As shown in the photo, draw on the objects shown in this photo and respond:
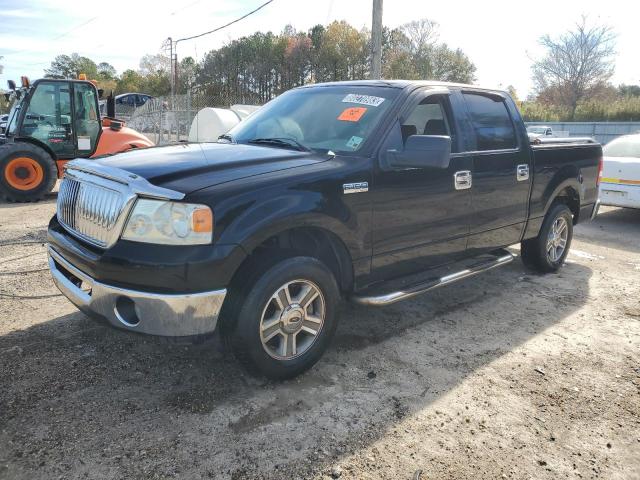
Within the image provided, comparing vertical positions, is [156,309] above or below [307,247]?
below

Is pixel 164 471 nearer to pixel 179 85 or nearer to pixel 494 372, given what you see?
pixel 494 372

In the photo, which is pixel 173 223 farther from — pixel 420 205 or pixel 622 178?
pixel 622 178

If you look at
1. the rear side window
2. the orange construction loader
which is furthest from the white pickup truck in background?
the orange construction loader

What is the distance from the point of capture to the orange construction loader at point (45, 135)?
947 cm

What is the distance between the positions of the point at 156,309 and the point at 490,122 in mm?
3427

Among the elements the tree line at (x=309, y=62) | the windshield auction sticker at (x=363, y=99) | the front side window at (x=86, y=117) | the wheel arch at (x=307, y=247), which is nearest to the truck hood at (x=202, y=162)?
the wheel arch at (x=307, y=247)

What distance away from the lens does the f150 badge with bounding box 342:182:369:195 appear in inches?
131

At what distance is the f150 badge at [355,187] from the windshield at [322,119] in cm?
29

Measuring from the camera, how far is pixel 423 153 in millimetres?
3455

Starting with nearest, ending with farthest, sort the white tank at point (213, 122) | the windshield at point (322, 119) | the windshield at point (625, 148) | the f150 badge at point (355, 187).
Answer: the f150 badge at point (355, 187), the windshield at point (322, 119), the windshield at point (625, 148), the white tank at point (213, 122)

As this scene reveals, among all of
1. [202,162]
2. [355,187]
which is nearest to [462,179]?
[355,187]

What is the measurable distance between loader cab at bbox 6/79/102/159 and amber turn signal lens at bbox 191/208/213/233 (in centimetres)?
869

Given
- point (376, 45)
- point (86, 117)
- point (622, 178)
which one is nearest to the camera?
point (622, 178)

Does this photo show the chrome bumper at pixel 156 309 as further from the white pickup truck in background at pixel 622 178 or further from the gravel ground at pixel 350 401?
the white pickup truck in background at pixel 622 178
